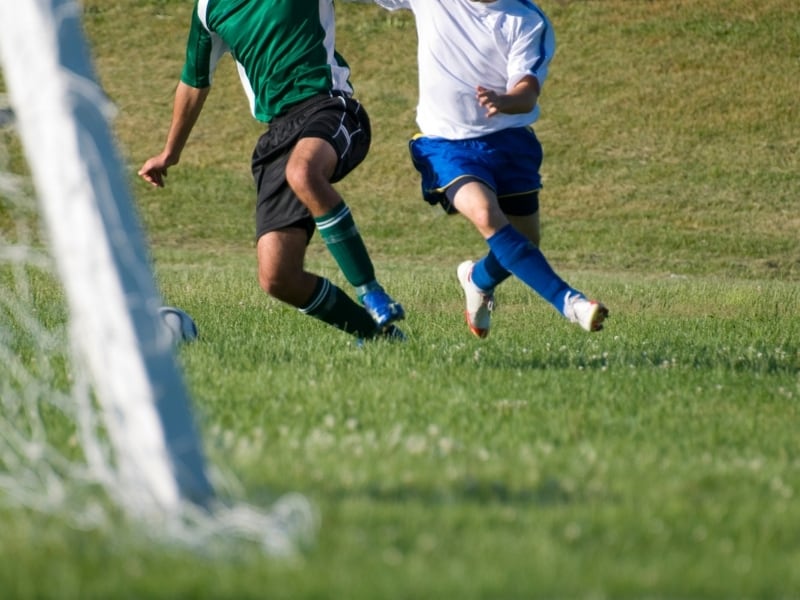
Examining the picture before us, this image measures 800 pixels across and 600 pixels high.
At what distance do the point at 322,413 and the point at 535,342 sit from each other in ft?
11.5

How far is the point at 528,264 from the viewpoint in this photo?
25.3 ft

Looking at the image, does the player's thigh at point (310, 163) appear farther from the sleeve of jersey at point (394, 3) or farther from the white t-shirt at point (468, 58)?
the sleeve of jersey at point (394, 3)

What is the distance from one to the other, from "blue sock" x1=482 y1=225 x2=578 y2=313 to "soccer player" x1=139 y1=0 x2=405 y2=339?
0.76 metres

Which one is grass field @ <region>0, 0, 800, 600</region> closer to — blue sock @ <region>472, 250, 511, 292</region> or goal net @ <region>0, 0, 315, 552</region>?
goal net @ <region>0, 0, 315, 552</region>

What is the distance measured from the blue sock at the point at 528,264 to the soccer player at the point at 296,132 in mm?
758

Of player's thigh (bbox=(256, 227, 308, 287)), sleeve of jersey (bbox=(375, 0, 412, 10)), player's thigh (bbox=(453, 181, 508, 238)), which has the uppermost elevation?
sleeve of jersey (bbox=(375, 0, 412, 10))

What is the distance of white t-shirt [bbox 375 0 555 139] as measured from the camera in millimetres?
8273

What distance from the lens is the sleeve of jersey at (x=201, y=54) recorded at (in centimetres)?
858

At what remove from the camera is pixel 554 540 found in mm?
3506

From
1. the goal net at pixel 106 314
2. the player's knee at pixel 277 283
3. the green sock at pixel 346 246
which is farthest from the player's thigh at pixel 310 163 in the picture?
the goal net at pixel 106 314

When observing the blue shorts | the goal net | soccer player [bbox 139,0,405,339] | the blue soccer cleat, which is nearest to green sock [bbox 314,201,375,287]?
soccer player [bbox 139,0,405,339]

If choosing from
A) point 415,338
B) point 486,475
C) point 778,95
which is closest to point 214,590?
point 486,475

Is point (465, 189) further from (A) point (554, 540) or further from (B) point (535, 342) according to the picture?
(A) point (554, 540)

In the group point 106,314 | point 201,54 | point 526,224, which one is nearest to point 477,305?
point 526,224
